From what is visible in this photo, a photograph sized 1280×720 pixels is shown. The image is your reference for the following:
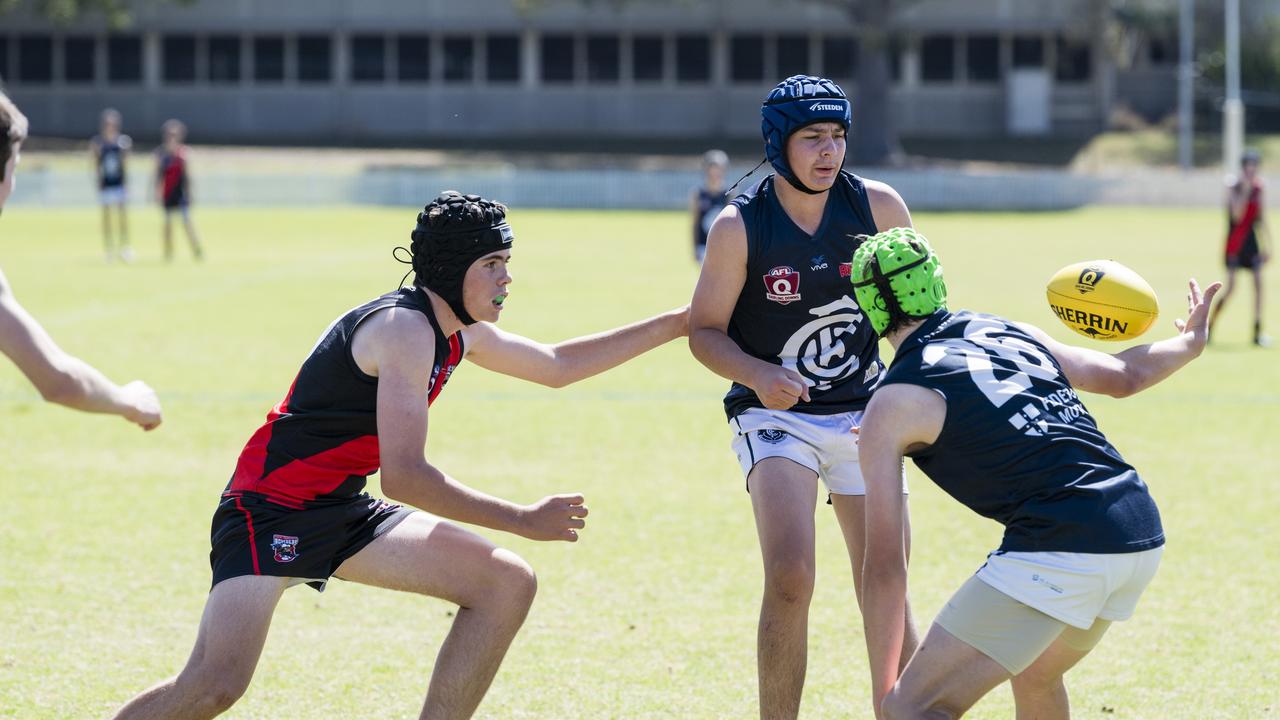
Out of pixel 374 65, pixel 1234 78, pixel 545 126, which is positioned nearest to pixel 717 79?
pixel 545 126

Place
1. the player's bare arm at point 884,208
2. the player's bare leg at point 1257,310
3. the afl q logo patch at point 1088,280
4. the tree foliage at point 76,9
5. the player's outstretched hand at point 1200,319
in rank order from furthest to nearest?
the tree foliage at point 76,9 → the player's bare leg at point 1257,310 → the player's bare arm at point 884,208 → the afl q logo patch at point 1088,280 → the player's outstretched hand at point 1200,319

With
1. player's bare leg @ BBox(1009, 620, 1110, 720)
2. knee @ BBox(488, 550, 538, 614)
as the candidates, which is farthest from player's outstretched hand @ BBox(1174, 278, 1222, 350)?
knee @ BBox(488, 550, 538, 614)

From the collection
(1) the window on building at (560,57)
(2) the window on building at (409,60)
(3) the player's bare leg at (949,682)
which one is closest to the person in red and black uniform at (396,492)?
(3) the player's bare leg at (949,682)

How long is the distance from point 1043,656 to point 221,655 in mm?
2494

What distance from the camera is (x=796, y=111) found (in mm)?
5824

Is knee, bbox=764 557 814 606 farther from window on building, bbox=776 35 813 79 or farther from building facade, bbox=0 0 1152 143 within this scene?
window on building, bbox=776 35 813 79

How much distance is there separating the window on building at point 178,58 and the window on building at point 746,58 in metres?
22.3

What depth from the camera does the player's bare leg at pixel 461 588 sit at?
502cm

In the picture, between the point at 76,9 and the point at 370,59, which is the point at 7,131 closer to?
the point at 76,9

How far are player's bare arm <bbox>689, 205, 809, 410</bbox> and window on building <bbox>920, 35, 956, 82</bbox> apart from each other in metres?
59.7

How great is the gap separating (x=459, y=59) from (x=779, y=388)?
197 feet

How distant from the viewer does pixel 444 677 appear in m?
5.02

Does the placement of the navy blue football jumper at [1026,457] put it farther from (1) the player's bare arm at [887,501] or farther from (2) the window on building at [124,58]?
(2) the window on building at [124,58]

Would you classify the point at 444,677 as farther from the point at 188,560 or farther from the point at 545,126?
the point at 545,126
